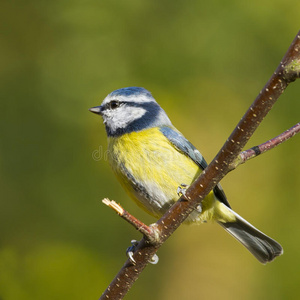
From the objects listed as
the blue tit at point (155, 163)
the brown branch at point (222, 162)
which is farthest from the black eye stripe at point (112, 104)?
the brown branch at point (222, 162)

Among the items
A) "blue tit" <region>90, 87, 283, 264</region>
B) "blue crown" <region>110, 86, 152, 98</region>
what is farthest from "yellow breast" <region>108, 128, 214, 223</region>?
"blue crown" <region>110, 86, 152, 98</region>

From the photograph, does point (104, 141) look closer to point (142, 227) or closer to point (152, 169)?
point (152, 169)

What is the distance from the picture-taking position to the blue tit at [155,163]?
8.66 ft

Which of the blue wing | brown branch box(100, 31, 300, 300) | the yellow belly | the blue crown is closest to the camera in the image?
brown branch box(100, 31, 300, 300)

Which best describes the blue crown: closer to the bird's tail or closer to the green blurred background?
the green blurred background

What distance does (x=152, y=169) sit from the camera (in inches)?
103

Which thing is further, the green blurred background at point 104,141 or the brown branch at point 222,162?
the green blurred background at point 104,141

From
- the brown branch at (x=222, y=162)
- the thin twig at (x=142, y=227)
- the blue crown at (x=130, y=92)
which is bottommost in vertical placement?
the thin twig at (x=142, y=227)

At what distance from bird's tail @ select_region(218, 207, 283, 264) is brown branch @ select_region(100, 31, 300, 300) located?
3.77ft

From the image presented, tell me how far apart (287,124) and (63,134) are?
1.70 metres

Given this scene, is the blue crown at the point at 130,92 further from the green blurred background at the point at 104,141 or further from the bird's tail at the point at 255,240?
the bird's tail at the point at 255,240

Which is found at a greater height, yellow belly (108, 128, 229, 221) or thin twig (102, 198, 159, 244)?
yellow belly (108, 128, 229, 221)

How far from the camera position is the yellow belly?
8.62 ft

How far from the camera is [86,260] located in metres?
3.29
